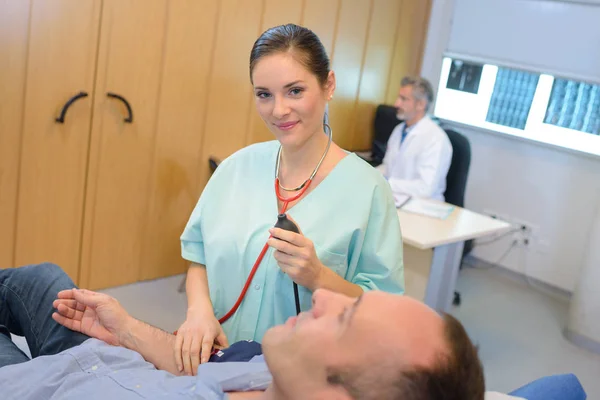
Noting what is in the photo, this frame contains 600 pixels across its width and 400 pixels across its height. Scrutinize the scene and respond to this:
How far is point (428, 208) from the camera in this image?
10.1 feet

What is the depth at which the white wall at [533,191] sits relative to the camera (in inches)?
157

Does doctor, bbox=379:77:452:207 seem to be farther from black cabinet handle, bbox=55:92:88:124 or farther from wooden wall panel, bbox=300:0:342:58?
black cabinet handle, bbox=55:92:88:124

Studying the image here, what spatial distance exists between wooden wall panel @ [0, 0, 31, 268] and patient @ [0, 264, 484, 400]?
1123 millimetres

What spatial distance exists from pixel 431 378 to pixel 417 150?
277 cm

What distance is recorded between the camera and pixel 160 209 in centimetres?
331

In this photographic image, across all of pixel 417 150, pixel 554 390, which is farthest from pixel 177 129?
pixel 554 390

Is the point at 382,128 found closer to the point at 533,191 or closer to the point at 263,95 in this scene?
the point at 533,191

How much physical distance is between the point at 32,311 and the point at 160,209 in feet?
5.63

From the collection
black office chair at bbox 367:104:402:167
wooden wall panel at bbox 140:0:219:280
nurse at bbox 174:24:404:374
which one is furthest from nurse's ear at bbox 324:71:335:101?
black office chair at bbox 367:104:402:167

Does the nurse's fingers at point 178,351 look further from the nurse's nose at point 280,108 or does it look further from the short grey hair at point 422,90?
the short grey hair at point 422,90

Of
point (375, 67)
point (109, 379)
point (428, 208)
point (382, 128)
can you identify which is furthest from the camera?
point (382, 128)

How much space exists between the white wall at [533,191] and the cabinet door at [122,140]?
2.32 meters

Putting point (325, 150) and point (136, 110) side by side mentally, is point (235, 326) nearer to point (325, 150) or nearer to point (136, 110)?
point (325, 150)

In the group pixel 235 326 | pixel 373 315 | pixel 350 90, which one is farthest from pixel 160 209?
pixel 373 315
